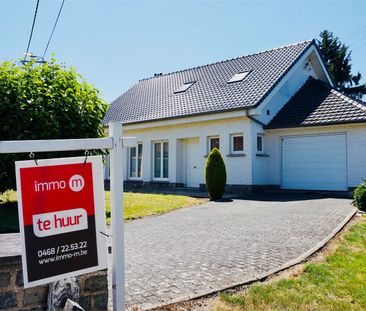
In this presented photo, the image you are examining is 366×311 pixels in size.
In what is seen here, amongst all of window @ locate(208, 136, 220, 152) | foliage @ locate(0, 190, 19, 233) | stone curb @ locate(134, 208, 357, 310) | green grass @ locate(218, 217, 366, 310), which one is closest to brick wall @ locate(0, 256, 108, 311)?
stone curb @ locate(134, 208, 357, 310)

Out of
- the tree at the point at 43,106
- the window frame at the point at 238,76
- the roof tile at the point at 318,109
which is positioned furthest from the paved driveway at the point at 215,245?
the window frame at the point at 238,76

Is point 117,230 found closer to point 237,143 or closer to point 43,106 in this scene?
point 43,106

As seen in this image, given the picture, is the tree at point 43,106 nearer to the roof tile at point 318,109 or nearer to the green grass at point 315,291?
the green grass at point 315,291

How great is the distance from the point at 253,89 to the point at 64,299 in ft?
47.5

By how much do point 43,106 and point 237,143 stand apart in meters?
9.26

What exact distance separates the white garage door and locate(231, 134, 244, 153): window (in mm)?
1815

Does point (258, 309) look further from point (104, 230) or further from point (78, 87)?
point (78, 87)

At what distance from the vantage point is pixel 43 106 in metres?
8.62

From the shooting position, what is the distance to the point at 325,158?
14539 mm

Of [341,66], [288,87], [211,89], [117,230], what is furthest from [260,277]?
[341,66]

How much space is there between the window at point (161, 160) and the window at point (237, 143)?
3.82 metres

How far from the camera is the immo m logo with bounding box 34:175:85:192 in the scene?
8.38ft

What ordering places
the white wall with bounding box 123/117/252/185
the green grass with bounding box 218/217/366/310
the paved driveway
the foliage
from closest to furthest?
the green grass with bounding box 218/217/366/310, the paved driveway, the foliage, the white wall with bounding box 123/117/252/185

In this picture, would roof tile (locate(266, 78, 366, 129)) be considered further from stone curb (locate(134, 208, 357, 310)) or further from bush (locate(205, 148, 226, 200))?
stone curb (locate(134, 208, 357, 310))
